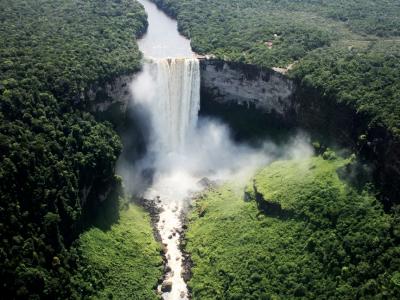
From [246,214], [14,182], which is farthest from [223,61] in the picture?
[14,182]

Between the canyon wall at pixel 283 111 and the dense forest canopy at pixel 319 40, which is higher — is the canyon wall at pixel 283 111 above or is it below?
below

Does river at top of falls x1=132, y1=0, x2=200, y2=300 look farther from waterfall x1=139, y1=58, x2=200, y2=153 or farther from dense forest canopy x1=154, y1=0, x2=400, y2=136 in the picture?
dense forest canopy x1=154, y1=0, x2=400, y2=136

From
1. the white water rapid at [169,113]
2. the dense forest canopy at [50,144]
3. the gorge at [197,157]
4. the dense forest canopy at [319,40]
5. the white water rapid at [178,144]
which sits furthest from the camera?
the white water rapid at [169,113]

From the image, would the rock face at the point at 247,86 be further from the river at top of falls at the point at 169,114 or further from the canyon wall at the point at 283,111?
the river at top of falls at the point at 169,114

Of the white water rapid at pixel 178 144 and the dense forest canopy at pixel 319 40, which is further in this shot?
the white water rapid at pixel 178 144

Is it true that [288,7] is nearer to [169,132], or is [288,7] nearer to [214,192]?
[169,132]

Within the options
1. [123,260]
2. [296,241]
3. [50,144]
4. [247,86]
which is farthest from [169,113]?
[296,241]

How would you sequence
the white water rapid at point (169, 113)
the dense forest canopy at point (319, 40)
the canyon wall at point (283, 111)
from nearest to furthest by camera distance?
1. the canyon wall at point (283, 111)
2. the dense forest canopy at point (319, 40)
3. the white water rapid at point (169, 113)

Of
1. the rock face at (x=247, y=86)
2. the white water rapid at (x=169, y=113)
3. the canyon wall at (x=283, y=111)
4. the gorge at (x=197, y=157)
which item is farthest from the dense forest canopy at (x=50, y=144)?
the canyon wall at (x=283, y=111)

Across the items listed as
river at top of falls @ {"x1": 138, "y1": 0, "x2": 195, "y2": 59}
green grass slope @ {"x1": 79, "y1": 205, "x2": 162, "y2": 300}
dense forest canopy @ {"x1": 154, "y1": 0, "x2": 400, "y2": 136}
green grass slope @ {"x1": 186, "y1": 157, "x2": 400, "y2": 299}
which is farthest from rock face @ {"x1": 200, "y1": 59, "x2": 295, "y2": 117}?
green grass slope @ {"x1": 79, "y1": 205, "x2": 162, "y2": 300}
